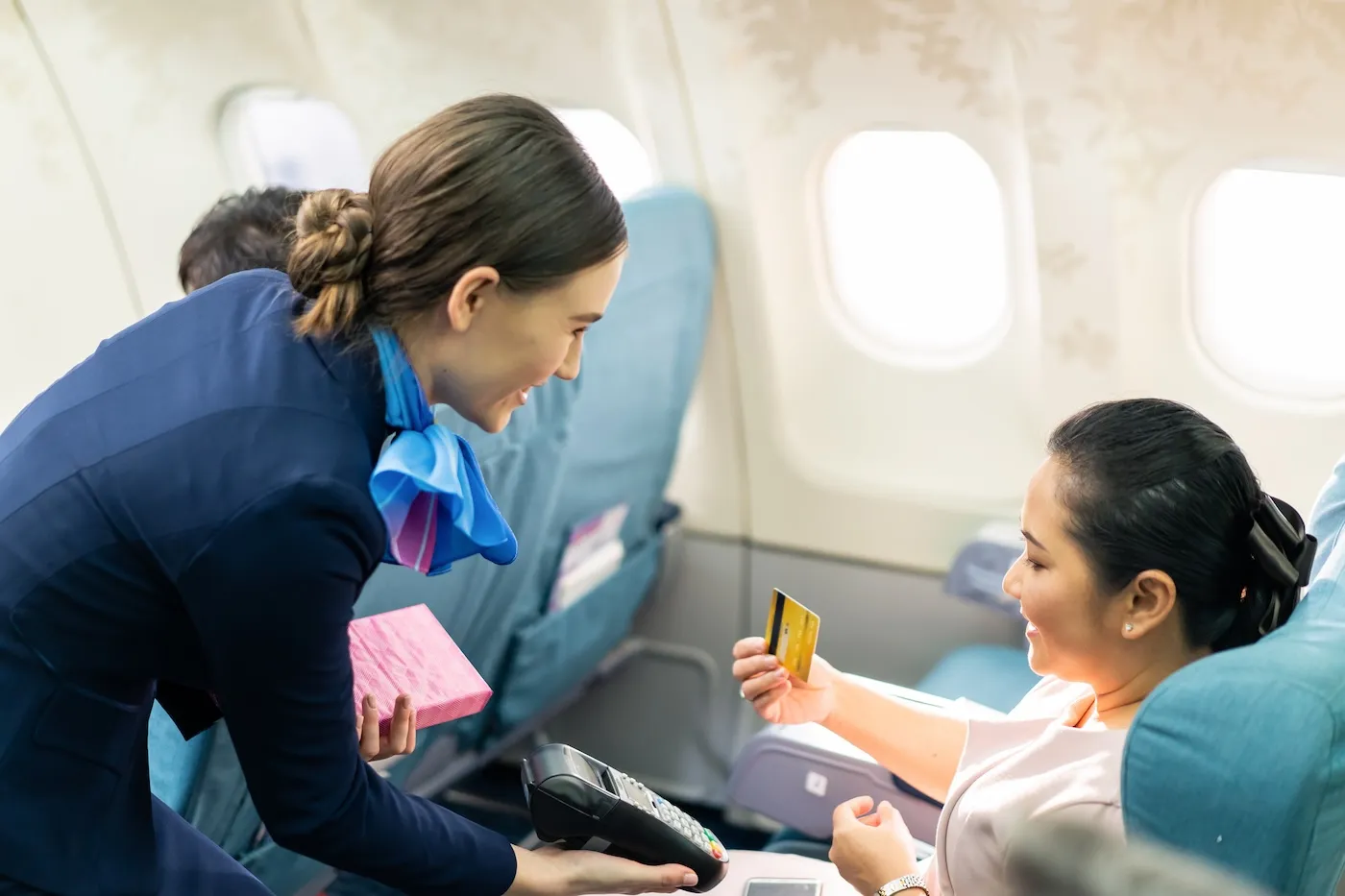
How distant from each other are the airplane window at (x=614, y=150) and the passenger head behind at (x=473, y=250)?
258 centimetres

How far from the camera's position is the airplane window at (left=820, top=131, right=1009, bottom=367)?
3.42 meters

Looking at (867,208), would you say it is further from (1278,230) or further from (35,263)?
(35,263)

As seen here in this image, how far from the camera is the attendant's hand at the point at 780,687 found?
2.07 m

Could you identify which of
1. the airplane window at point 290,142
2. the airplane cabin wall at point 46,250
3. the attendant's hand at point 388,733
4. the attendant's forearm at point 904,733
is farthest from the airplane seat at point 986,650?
the airplane cabin wall at point 46,250

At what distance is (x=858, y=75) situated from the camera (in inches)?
124

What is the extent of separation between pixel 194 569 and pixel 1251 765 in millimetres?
979

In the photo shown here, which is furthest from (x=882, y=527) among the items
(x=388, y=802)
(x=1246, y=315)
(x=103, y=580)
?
(x=103, y=580)

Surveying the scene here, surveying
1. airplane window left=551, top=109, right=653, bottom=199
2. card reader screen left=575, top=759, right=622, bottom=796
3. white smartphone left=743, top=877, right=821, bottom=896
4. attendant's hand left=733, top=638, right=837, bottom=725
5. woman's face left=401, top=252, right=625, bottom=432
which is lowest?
white smartphone left=743, top=877, right=821, bottom=896

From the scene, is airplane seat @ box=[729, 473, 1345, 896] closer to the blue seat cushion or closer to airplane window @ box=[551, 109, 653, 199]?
the blue seat cushion

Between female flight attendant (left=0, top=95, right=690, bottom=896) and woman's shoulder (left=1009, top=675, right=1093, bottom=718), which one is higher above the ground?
female flight attendant (left=0, top=95, right=690, bottom=896)

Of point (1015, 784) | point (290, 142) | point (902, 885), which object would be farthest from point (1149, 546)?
point (290, 142)

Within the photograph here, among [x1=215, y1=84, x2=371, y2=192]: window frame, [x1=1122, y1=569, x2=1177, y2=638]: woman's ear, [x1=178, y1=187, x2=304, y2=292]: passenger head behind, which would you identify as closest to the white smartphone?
[x1=1122, y1=569, x2=1177, y2=638]: woman's ear

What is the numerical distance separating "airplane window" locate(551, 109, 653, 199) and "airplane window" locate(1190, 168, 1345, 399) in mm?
1574

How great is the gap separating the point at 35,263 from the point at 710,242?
6.84 feet
